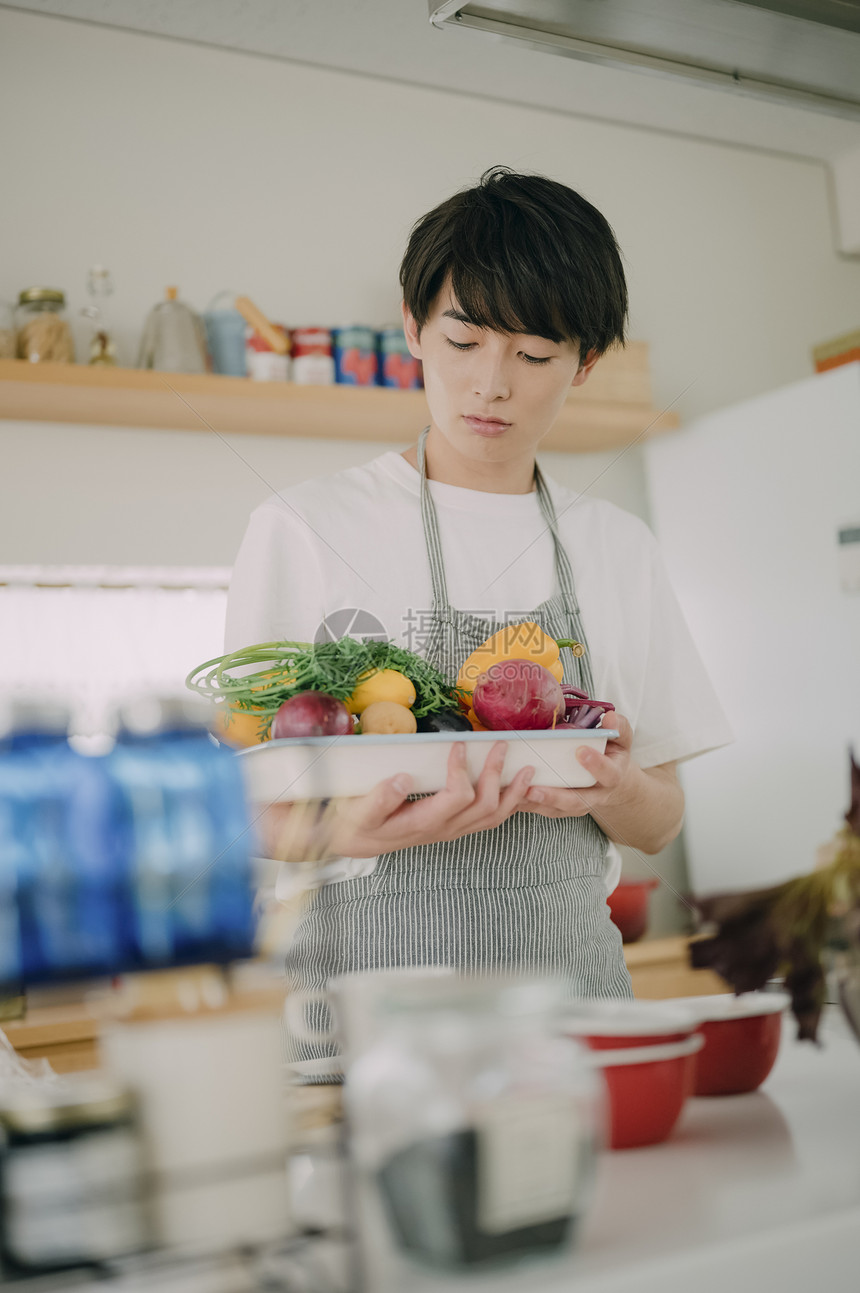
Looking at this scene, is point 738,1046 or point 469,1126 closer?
point 469,1126

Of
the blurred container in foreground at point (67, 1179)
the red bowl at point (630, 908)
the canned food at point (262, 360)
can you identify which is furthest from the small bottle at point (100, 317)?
the blurred container in foreground at point (67, 1179)

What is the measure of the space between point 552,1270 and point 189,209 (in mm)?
2190

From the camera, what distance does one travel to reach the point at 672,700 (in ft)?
3.65

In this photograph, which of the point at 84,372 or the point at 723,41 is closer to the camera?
the point at 723,41

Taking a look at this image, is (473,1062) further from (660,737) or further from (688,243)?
(688,243)

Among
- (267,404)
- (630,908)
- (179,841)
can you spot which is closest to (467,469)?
(179,841)

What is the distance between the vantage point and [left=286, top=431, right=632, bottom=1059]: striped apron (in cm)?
90

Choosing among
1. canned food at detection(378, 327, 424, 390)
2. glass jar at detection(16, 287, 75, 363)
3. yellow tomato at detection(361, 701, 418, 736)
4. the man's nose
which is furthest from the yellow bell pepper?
canned food at detection(378, 327, 424, 390)

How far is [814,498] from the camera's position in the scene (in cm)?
226

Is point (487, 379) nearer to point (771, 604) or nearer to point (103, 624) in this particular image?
point (103, 624)

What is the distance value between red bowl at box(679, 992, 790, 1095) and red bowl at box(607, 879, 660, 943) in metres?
1.42

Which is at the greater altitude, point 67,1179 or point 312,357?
point 312,357

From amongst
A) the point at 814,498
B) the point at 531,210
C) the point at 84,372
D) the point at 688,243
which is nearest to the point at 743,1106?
the point at 531,210

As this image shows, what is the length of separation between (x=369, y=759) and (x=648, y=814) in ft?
1.35
